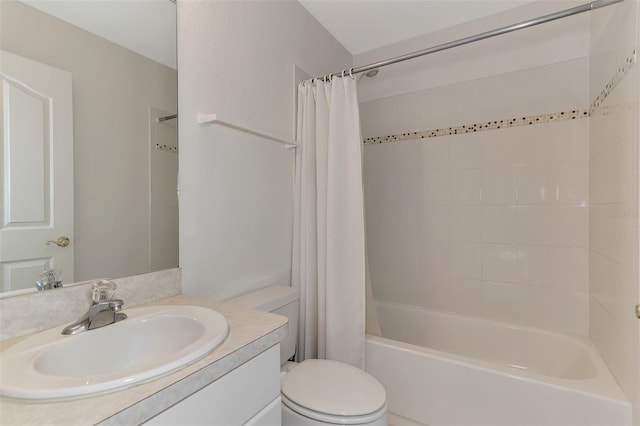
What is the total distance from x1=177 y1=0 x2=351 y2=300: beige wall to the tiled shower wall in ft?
3.13

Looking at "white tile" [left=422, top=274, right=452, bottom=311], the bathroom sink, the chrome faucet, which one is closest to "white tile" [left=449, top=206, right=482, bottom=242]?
"white tile" [left=422, top=274, right=452, bottom=311]

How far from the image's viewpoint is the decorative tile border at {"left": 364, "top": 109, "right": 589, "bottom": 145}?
1.79 meters

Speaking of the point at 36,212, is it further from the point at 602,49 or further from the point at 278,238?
the point at 602,49

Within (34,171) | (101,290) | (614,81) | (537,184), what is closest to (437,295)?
(537,184)

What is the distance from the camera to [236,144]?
55.9 inches

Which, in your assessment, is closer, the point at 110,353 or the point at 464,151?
the point at 110,353

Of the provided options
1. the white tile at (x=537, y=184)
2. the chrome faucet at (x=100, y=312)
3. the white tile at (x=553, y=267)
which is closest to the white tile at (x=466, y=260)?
the white tile at (x=553, y=267)

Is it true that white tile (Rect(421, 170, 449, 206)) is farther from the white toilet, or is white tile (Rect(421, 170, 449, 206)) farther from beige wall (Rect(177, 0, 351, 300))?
the white toilet

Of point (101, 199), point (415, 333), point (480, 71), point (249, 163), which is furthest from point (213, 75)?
point (415, 333)

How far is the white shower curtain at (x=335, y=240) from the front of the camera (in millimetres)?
1604

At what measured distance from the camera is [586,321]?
176 centimetres

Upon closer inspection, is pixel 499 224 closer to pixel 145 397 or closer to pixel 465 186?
pixel 465 186

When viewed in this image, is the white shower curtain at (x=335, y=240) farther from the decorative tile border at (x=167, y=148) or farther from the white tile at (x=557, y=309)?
the white tile at (x=557, y=309)

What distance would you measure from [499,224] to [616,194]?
747mm
